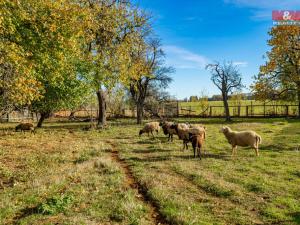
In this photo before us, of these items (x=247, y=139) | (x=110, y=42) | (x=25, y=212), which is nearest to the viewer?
(x=25, y=212)

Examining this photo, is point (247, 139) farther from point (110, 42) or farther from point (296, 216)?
point (110, 42)

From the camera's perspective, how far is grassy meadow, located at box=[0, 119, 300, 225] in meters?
7.84

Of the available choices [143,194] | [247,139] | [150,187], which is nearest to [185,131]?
[247,139]

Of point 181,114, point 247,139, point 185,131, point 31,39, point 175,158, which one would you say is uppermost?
point 31,39

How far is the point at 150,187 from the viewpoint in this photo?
10148mm

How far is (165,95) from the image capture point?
51156 mm

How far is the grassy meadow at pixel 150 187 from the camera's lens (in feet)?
25.7

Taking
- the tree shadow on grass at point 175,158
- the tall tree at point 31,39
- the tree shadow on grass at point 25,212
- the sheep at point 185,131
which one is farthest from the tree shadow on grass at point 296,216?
the tall tree at point 31,39

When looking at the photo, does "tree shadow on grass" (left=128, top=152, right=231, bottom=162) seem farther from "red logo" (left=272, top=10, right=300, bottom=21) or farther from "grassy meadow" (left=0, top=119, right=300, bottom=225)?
"red logo" (left=272, top=10, right=300, bottom=21)

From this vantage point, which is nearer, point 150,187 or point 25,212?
point 25,212

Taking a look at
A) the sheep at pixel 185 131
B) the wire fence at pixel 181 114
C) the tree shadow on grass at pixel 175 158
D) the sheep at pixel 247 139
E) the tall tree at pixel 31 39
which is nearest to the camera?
the tall tree at pixel 31 39

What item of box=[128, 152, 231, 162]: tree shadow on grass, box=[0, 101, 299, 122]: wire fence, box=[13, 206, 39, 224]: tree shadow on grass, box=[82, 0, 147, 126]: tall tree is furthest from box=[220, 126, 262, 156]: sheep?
box=[0, 101, 299, 122]: wire fence

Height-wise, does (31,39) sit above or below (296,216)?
above

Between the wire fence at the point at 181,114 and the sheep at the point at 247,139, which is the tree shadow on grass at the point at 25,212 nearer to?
the sheep at the point at 247,139
